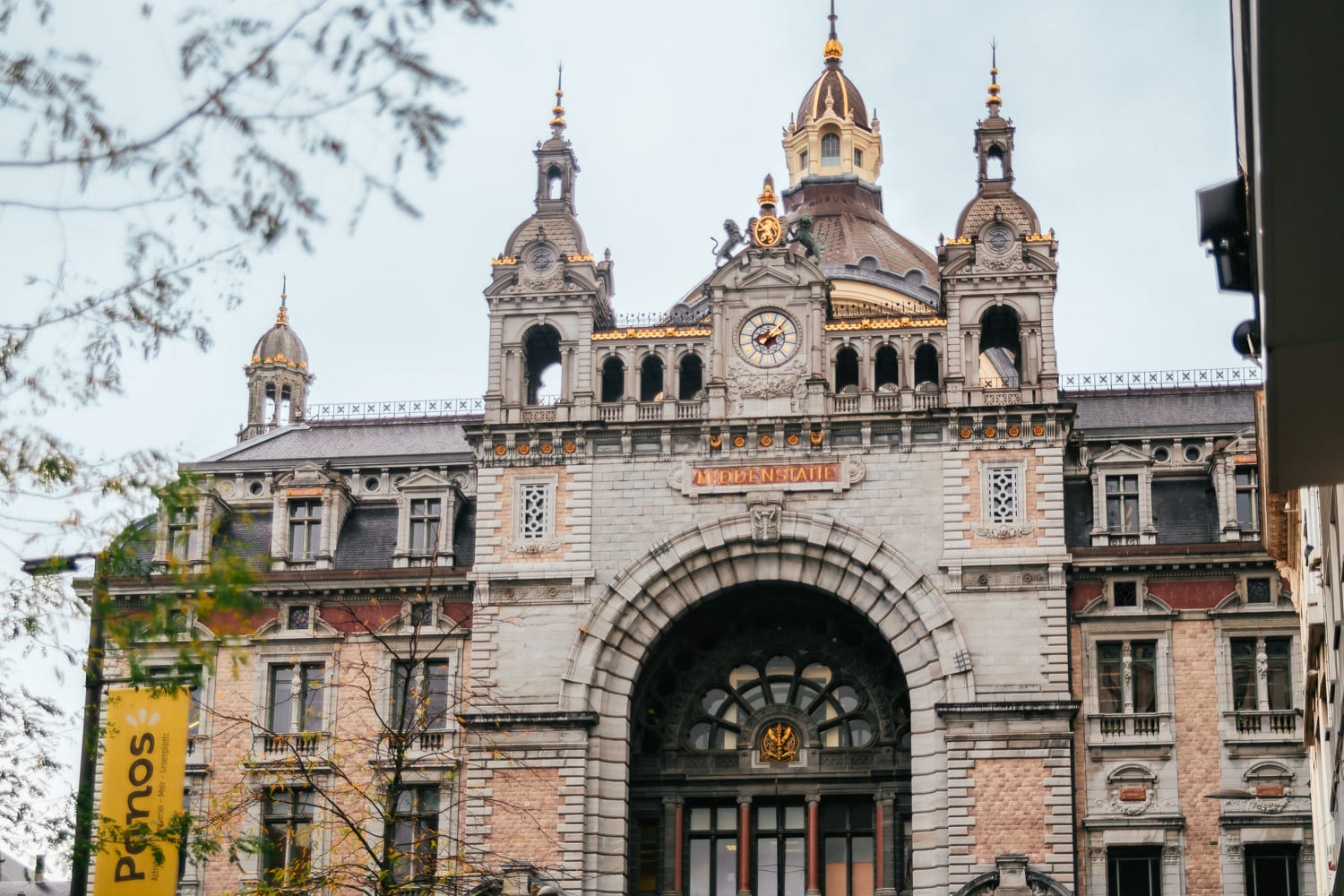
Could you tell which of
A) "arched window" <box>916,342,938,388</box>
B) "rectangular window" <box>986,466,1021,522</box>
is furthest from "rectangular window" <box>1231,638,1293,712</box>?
"arched window" <box>916,342,938,388</box>

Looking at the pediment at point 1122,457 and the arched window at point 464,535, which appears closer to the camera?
the pediment at point 1122,457

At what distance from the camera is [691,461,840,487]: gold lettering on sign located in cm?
4884

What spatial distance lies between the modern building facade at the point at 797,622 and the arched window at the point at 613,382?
13cm

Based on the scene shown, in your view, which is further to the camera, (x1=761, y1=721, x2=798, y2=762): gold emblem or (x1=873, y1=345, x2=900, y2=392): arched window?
(x1=873, y1=345, x2=900, y2=392): arched window

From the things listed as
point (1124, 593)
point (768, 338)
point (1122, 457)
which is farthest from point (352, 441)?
point (1124, 593)

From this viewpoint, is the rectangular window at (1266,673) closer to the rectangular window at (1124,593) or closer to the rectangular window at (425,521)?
the rectangular window at (1124,593)

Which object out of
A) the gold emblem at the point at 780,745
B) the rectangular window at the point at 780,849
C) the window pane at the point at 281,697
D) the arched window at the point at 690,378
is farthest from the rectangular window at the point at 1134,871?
the window pane at the point at 281,697

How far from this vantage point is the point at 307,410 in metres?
63.1

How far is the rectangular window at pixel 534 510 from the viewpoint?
1950 inches

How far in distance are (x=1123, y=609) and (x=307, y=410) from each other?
26.9m

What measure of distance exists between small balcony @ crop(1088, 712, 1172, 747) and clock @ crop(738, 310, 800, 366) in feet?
37.3

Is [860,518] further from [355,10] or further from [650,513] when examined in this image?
[355,10]

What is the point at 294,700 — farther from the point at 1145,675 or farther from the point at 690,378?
the point at 1145,675

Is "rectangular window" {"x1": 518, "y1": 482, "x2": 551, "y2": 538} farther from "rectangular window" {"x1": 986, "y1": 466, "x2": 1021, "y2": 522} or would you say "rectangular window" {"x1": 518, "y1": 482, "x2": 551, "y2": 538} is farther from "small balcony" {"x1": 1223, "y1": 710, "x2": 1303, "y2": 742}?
"small balcony" {"x1": 1223, "y1": 710, "x2": 1303, "y2": 742}
